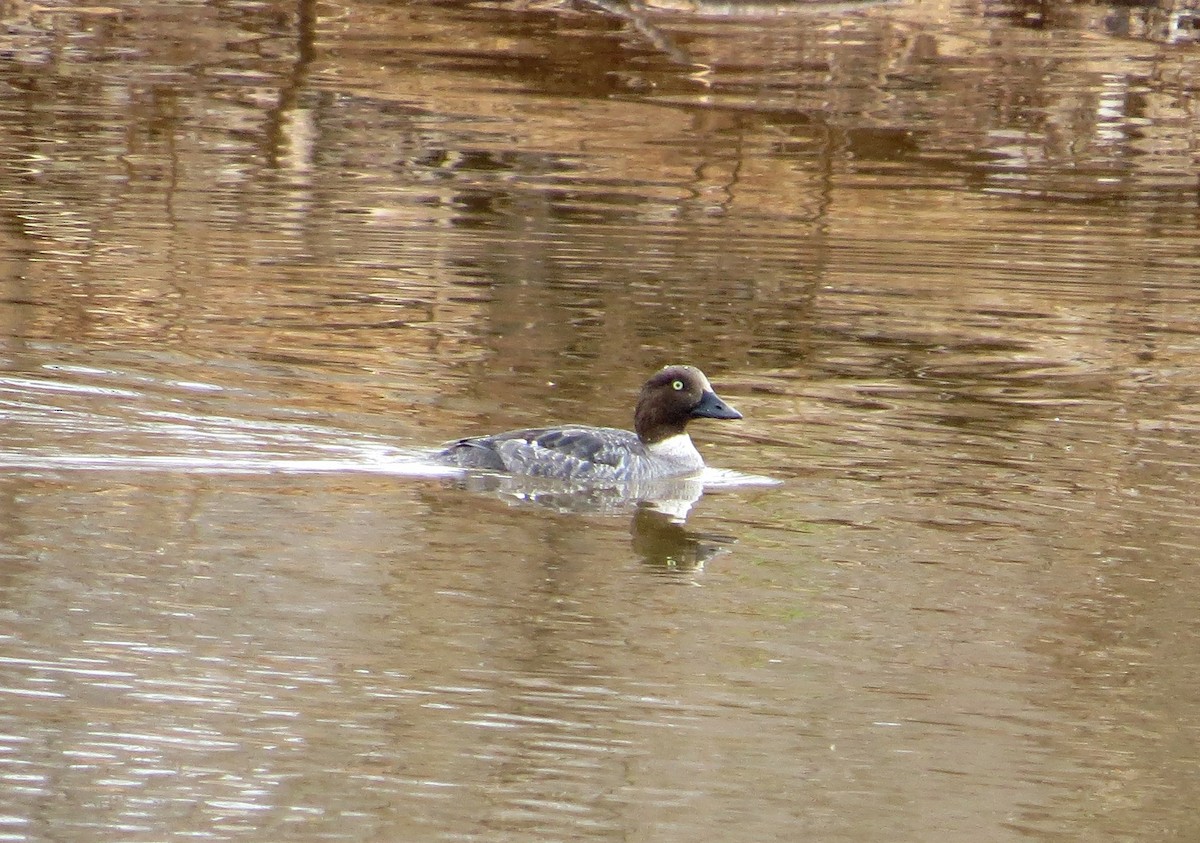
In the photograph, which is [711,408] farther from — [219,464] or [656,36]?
[656,36]

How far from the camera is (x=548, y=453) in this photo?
9492mm

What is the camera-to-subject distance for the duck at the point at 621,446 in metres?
9.48

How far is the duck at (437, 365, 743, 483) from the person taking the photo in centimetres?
948

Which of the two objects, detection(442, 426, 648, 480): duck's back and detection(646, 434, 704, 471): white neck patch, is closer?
detection(442, 426, 648, 480): duck's back

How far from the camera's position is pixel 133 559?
8070mm

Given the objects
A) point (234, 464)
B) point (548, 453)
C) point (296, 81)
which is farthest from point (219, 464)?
point (296, 81)

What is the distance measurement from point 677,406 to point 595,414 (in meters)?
1.16

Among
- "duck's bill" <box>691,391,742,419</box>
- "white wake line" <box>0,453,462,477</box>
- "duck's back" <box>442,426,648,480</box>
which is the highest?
"duck's bill" <box>691,391,742,419</box>

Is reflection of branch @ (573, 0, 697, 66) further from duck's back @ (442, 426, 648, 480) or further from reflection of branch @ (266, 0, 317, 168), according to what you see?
duck's back @ (442, 426, 648, 480)

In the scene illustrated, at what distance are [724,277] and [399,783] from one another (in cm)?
871

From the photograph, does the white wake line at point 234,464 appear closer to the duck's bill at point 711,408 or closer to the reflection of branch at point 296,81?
the duck's bill at point 711,408

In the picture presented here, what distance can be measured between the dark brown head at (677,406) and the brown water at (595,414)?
53 cm

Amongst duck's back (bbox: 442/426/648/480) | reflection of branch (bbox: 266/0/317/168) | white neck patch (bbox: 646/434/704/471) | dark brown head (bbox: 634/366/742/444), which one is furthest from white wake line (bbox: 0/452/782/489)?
reflection of branch (bbox: 266/0/317/168)

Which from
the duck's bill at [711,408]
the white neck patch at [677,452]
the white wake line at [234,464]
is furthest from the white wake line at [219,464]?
the duck's bill at [711,408]
